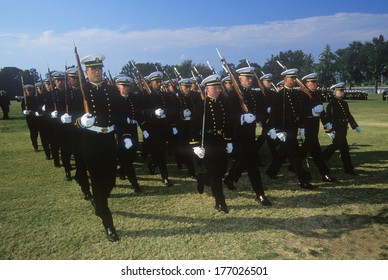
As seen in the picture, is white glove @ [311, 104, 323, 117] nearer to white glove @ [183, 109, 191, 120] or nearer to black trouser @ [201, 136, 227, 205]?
black trouser @ [201, 136, 227, 205]

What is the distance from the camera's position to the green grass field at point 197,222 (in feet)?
15.2

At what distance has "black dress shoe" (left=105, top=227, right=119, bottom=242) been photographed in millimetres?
4973

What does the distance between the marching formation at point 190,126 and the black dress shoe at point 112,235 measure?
15mm

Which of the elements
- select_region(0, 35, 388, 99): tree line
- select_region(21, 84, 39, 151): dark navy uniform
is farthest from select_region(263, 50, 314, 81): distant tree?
select_region(21, 84, 39, 151): dark navy uniform

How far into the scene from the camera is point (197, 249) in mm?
4695

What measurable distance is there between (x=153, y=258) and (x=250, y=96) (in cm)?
481

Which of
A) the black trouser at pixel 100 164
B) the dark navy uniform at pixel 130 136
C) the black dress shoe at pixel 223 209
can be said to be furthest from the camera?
the dark navy uniform at pixel 130 136

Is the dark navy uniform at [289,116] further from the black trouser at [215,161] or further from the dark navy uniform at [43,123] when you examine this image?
the dark navy uniform at [43,123]

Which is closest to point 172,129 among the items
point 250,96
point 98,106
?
point 250,96

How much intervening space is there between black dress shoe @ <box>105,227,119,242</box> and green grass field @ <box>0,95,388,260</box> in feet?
0.25

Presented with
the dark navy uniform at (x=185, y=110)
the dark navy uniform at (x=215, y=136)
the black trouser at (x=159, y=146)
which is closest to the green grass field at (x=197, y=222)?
the black trouser at (x=159, y=146)

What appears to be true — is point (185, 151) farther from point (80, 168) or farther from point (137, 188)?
point (80, 168)

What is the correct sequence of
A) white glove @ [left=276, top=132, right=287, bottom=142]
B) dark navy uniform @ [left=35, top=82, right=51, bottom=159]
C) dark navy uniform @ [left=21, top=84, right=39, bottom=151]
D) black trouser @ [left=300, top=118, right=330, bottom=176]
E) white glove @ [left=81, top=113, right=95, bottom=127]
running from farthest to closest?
1. dark navy uniform @ [left=21, top=84, right=39, bottom=151]
2. dark navy uniform @ [left=35, top=82, right=51, bottom=159]
3. black trouser @ [left=300, top=118, right=330, bottom=176]
4. white glove @ [left=276, top=132, right=287, bottom=142]
5. white glove @ [left=81, top=113, right=95, bottom=127]
